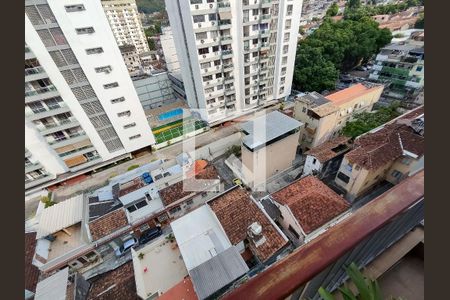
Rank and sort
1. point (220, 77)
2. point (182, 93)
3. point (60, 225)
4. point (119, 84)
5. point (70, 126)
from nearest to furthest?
point (60, 225) < point (70, 126) < point (119, 84) < point (220, 77) < point (182, 93)

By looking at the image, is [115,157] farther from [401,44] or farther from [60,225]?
[401,44]

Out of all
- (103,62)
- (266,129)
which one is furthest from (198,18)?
(266,129)

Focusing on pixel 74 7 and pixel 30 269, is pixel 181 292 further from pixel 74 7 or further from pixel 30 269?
pixel 74 7

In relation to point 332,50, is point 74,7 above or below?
above

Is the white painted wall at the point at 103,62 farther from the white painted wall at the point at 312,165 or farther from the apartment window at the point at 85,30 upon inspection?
the white painted wall at the point at 312,165

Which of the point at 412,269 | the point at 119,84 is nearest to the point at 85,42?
the point at 119,84
